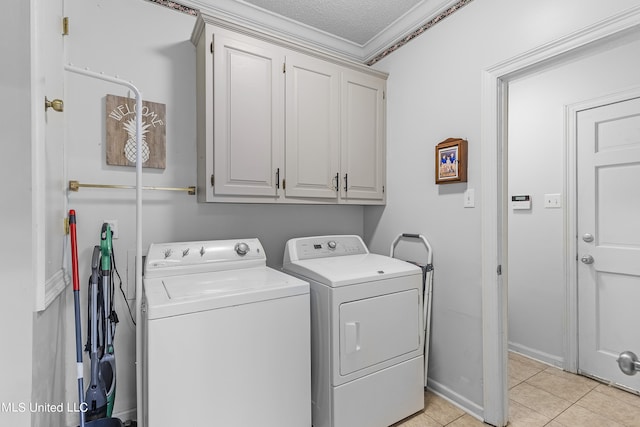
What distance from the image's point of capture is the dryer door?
166cm

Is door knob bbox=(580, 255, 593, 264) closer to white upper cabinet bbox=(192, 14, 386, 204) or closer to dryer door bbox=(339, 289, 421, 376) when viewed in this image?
dryer door bbox=(339, 289, 421, 376)

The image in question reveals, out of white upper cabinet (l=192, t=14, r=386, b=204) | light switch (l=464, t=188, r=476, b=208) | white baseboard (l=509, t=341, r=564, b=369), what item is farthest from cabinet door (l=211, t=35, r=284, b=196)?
white baseboard (l=509, t=341, r=564, b=369)

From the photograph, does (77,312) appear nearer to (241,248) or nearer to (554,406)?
(241,248)

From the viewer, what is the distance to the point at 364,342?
1.71m

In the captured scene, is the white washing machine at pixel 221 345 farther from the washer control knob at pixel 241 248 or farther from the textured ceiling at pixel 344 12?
the textured ceiling at pixel 344 12

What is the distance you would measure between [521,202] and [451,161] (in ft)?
4.07

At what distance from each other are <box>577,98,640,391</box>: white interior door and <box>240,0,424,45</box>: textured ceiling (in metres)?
1.65

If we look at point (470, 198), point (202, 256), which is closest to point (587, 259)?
point (470, 198)

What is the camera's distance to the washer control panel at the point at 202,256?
1.69m

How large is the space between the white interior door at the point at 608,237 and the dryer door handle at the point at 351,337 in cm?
195

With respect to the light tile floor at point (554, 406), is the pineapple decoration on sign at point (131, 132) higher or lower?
higher

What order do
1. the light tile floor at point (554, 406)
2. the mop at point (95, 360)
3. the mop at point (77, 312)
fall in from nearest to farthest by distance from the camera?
1. the mop at point (77, 312)
2. the mop at point (95, 360)
3. the light tile floor at point (554, 406)

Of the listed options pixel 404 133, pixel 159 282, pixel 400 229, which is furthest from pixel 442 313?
pixel 159 282

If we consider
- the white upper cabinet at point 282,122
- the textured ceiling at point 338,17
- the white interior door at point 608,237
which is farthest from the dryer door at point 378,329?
the textured ceiling at point 338,17
